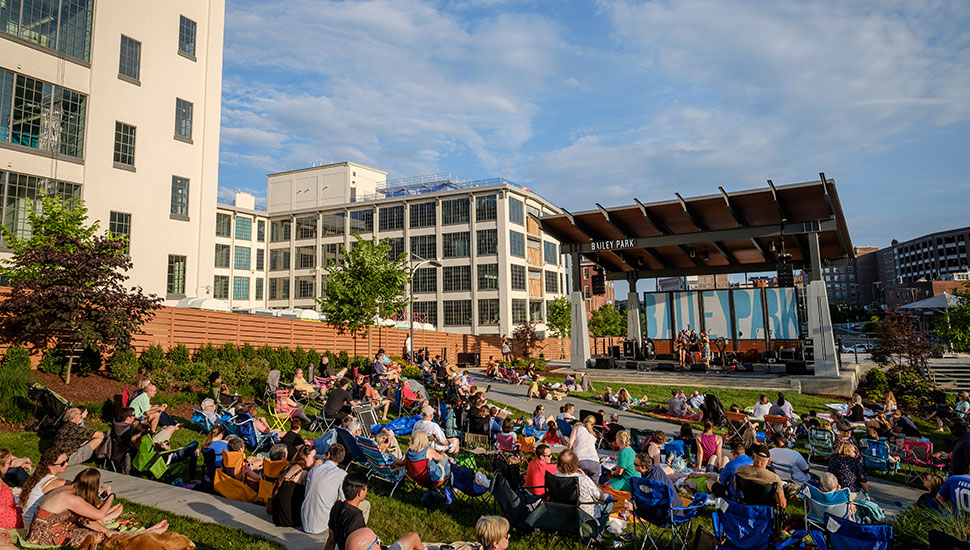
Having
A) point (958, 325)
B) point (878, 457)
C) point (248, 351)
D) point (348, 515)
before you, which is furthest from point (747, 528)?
point (958, 325)

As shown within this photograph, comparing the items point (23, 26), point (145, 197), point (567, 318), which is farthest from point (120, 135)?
point (567, 318)

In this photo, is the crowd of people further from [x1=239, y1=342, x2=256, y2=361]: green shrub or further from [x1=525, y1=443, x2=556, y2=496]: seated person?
[x1=239, y1=342, x2=256, y2=361]: green shrub

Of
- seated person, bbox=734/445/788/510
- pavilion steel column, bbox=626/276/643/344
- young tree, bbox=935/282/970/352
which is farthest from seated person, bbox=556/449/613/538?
young tree, bbox=935/282/970/352

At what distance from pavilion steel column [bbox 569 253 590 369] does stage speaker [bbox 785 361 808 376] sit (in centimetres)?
857

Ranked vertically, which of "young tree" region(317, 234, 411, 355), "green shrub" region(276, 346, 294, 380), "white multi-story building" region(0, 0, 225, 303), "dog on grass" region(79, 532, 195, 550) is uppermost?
"white multi-story building" region(0, 0, 225, 303)

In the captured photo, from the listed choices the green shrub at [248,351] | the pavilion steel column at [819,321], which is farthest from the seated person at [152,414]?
the pavilion steel column at [819,321]

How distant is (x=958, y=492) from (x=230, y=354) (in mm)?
19059

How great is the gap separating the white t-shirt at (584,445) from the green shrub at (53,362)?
13.7 m

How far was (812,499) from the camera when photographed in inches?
277

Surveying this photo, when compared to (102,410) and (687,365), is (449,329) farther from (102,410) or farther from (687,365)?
(102,410)

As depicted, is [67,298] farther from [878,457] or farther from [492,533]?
[878,457]

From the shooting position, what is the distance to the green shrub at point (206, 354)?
60.7ft

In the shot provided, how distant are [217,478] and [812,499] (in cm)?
793

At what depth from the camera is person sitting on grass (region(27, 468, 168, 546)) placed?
5750 millimetres
